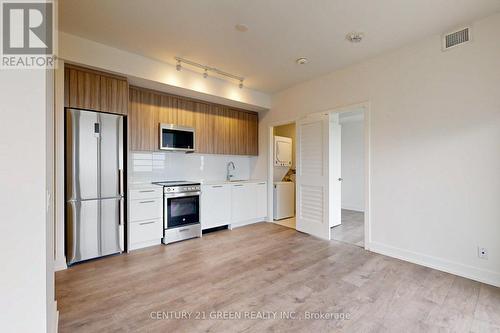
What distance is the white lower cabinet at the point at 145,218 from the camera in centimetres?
332

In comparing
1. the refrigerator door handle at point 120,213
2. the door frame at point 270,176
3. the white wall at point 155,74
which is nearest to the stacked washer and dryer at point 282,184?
the door frame at point 270,176

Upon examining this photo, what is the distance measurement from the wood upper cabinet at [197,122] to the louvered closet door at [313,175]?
1282mm

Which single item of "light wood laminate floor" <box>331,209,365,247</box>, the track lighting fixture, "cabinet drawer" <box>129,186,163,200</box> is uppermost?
the track lighting fixture

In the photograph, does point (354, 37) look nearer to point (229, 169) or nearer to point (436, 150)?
point (436, 150)

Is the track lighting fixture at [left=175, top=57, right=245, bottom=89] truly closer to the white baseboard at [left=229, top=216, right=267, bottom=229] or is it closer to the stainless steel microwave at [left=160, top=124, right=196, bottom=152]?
the stainless steel microwave at [left=160, top=124, right=196, bottom=152]

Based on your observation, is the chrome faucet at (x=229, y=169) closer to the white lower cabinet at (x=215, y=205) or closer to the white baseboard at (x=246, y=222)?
the white lower cabinet at (x=215, y=205)

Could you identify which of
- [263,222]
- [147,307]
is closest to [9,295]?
[147,307]

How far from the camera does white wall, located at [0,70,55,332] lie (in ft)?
2.87

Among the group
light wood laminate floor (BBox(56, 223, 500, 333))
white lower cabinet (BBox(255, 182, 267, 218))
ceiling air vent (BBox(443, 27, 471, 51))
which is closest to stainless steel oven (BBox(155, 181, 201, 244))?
light wood laminate floor (BBox(56, 223, 500, 333))

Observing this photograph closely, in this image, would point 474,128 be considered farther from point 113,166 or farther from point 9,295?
point 113,166

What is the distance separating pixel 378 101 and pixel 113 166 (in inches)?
152

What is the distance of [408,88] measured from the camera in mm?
2984

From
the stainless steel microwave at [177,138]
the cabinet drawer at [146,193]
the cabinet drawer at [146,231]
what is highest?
the stainless steel microwave at [177,138]

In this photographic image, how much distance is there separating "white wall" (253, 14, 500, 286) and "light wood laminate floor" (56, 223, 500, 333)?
0.35 m
